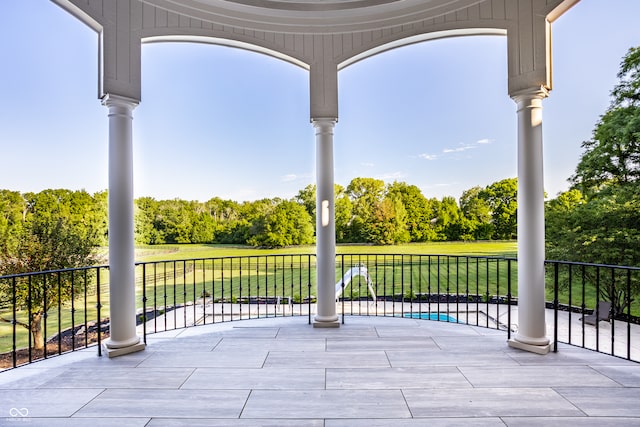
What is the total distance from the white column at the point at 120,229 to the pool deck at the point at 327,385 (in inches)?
9.1

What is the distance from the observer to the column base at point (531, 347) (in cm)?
298

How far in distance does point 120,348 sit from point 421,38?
4248 mm

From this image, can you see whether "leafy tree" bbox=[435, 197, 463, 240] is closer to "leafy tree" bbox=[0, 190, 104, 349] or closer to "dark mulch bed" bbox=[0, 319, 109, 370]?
"dark mulch bed" bbox=[0, 319, 109, 370]

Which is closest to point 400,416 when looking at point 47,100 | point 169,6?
point 169,6

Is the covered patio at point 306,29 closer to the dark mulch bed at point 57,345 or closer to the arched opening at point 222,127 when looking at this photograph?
the dark mulch bed at point 57,345

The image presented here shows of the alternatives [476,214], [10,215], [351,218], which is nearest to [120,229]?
[351,218]

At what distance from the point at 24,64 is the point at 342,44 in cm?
1417

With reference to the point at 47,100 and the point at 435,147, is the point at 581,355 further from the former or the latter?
the point at 47,100

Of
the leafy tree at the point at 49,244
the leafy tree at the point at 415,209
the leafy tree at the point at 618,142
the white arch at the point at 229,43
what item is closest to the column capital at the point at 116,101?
the white arch at the point at 229,43

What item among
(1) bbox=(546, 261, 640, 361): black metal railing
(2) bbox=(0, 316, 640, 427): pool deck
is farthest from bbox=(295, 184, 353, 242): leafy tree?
(2) bbox=(0, 316, 640, 427): pool deck

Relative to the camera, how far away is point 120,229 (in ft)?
10.1

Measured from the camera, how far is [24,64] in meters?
12.3

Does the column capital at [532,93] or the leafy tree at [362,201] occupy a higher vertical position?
the column capital at [532,93]

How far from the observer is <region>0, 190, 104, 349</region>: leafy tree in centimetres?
970
